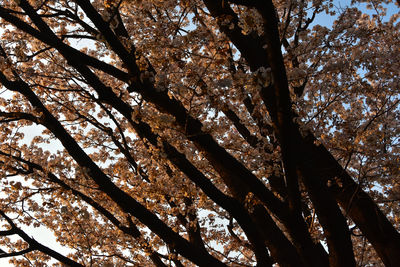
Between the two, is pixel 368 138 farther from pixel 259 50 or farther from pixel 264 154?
pixel 259 50

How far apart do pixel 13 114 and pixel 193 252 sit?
9.83 feet

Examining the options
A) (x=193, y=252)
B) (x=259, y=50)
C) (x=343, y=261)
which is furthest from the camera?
(x=259, y=50)

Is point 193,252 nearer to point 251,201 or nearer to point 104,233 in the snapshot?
point 251,201

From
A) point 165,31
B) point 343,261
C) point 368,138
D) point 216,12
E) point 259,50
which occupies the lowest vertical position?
point 343,261

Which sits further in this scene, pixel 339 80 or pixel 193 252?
pixel 339 80

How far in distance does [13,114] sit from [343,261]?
478 cm

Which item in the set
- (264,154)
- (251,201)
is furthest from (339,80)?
(251,201)

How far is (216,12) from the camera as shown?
18.3ft

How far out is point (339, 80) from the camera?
736 centimetres

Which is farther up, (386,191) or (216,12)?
(216,12)

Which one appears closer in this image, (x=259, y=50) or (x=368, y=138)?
(x=259, y=50)

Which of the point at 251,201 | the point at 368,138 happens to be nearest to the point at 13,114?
the point at 251,201

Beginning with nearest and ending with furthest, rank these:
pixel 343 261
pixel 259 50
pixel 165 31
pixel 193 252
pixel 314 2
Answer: pixel 193 252
pixel 343 261
pixel 259 50
pixel 165 31
pixel 314 2

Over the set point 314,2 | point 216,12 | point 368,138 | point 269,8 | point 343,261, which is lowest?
point 343,261
